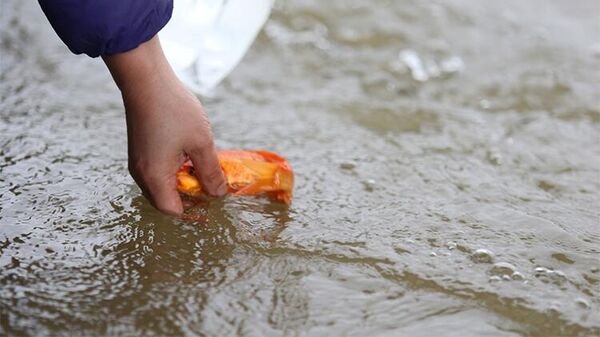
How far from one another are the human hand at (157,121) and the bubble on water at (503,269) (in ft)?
2.48

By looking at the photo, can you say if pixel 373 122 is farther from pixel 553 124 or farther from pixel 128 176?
pixel 128 176

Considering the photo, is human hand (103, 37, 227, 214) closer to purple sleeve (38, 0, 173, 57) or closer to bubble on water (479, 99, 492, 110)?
purple sleeve (38, 0, 173, 57)

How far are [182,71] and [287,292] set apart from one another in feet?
4.42

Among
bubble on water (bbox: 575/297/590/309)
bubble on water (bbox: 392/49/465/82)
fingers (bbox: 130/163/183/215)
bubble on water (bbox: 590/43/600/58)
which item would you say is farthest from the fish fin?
bubble on water (bbox: 590/43/600/58)

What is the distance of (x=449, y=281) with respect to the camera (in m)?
2.10

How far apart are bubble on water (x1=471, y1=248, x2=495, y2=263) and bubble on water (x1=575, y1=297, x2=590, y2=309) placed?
241 millimetres

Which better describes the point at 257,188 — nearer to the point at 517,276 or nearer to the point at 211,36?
the point at 517,276

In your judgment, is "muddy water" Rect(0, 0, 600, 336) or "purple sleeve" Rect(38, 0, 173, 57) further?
"muddy water" Rect(0, 0, 600, 336)

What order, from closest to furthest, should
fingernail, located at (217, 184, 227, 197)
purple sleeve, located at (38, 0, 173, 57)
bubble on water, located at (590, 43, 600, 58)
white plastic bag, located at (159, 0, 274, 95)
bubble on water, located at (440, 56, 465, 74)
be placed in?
purple sleeve, located at (38, 0, 173, 57) < fingernail, located at (217, 184, 227, 197) < white plastic bag, located at (159, 0, 274, 95) < bubble on water, located at (440, 56, 465, 74) < bubble on water, located at (590, 43, 600, 58)

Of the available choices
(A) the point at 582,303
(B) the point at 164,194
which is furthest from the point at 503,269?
(B) the point at 164,194

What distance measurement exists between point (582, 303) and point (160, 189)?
3.46 feet

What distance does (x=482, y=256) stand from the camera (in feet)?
7.27

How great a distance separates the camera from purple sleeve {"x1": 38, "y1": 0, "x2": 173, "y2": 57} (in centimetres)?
184

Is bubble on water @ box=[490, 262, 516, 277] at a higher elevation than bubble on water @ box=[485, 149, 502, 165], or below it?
higher
